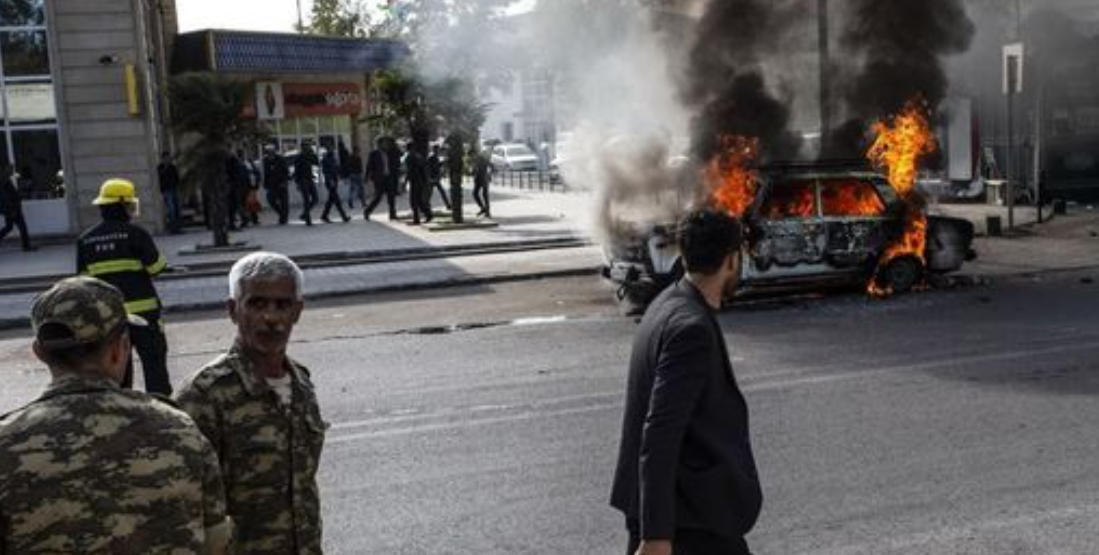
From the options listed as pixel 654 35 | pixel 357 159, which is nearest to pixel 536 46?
pixel 654 35

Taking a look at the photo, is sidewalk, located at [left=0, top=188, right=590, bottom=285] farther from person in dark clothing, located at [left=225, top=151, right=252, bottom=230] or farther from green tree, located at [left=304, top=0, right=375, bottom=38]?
green tree, located at [left=304, top=0, right=375, bottom=38]

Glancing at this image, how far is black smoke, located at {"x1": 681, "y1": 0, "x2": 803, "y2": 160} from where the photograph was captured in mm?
15781

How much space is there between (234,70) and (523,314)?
19.4m

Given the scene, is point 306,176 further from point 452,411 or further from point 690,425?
point 690,425

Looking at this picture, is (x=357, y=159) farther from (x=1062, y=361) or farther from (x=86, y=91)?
(x=1062, y=361)

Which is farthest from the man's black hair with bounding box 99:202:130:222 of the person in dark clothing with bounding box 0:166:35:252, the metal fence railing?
the metal fence railing

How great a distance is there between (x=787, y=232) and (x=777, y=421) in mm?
5393

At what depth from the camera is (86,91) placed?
23.4m

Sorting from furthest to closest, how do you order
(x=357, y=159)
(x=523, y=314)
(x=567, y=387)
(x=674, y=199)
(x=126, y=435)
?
(x=357, y=159) < (x=674, y=199) < (x=523, y=314) < (x=567, y=387) < (x=126, y=435)

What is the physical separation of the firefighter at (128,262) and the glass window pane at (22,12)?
718 inches

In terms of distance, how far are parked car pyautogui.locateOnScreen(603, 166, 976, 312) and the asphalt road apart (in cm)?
41

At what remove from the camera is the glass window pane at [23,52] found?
76.7 ft

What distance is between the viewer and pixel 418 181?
23.7 metres

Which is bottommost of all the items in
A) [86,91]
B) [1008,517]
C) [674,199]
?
[1008,517]
